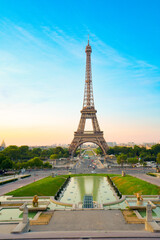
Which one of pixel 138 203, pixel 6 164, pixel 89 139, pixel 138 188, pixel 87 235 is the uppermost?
pixel 89 139

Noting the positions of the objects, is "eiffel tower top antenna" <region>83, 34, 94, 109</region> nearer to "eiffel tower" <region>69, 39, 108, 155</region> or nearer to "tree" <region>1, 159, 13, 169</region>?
"eiffel tower" <region>69, 39, 108, 155</region>

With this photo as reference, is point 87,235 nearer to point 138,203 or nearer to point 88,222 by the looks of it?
point 88,222

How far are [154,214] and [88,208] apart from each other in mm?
7892

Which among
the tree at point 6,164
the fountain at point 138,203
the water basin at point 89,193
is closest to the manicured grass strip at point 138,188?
the water basin at point 89,193

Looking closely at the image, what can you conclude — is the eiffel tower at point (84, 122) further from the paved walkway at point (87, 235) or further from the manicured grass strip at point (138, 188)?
the paved walkway at point (87, 235)

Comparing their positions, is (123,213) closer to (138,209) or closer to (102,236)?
(138,209)

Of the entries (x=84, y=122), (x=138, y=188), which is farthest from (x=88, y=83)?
(x=138, y=188)

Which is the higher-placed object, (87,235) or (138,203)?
(138,203)

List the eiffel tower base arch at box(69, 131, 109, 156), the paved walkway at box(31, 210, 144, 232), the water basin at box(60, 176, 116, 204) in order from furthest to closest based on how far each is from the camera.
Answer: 1. the eiffel tower base arch at box(69, 131, 109, 156)
2. the water basin at box(60, 176, 116, 204)
3. the paved walkway at box(31, 210, 144, 232)

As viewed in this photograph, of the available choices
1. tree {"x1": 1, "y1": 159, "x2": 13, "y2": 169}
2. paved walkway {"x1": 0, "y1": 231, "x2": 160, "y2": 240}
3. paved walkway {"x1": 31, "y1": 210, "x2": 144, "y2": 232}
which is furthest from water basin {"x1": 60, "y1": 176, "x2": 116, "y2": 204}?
tree {"x1": 1, "y1": 159, "x2": 13, "y2": 169}

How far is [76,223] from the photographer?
19062 mm

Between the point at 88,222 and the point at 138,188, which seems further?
the point at 138,188

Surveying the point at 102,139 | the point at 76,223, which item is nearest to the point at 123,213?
the point at 76,223

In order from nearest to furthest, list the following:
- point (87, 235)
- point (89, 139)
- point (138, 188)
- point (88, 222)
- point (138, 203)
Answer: point (87, 235) → point (88, 222) → point (138, 203) → point (138, 188) → point (89, 139)
